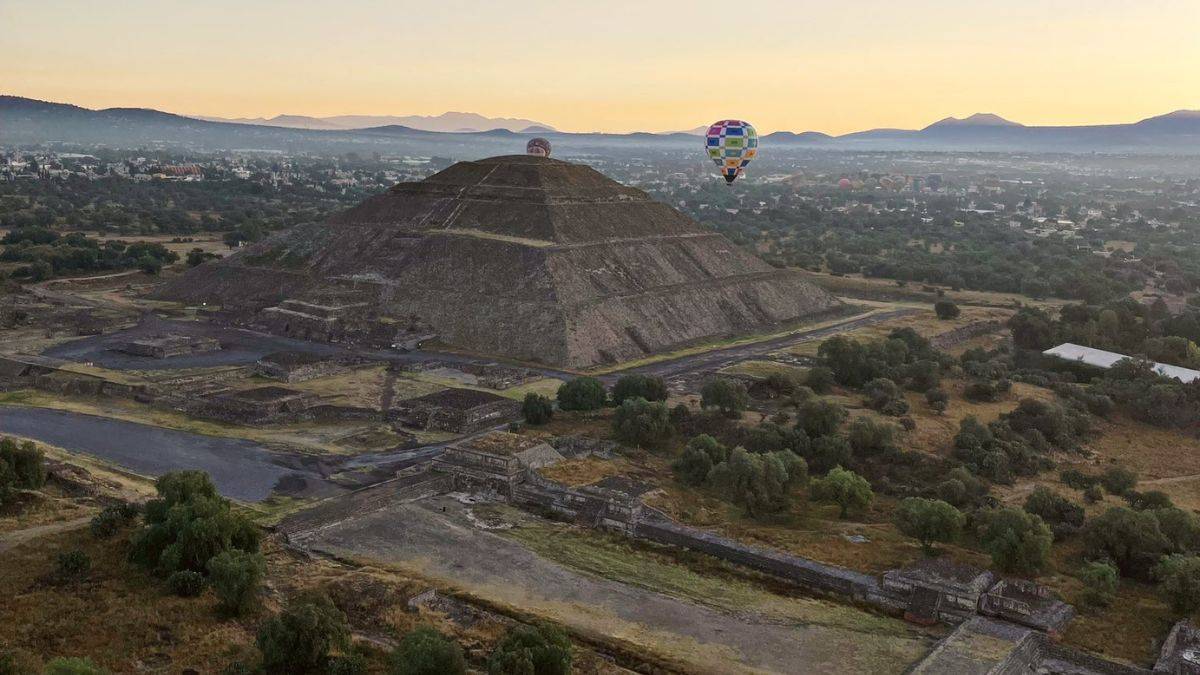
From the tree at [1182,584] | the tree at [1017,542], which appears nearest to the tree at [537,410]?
the tree at [1017,542]

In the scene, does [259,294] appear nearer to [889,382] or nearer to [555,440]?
[555,440]

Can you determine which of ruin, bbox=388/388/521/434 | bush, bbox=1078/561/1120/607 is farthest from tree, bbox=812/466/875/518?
ruin, bbox=388/388/521/434

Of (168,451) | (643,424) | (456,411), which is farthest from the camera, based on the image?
(456,411)

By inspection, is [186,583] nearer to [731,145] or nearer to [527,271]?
[527,271]

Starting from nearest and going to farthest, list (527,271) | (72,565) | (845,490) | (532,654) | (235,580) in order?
(532,654)
(235,580)
(72,565)
(845,490)
(527,271)

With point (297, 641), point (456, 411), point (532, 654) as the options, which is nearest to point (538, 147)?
point (456, 411)

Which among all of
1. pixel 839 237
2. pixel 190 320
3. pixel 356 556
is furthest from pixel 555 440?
pixel 839 237

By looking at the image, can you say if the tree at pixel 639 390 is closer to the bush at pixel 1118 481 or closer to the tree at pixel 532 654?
the bush at pixel 1118 481
